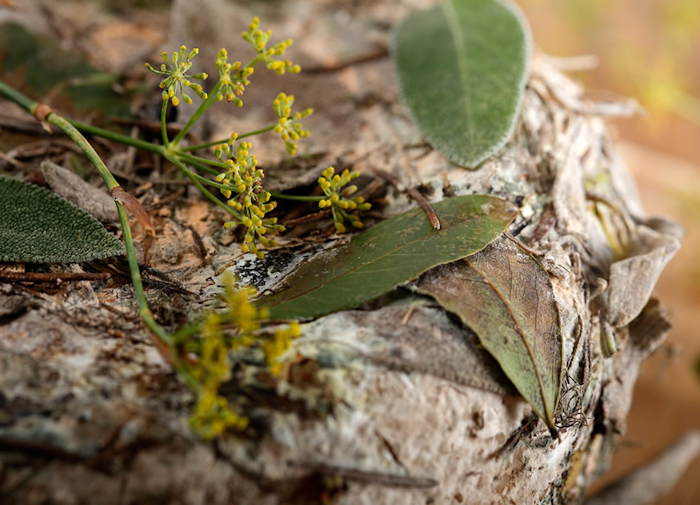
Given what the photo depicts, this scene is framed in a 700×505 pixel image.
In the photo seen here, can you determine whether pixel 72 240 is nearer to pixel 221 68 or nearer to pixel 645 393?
pixel 221 68

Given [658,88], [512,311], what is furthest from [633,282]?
[658,88]

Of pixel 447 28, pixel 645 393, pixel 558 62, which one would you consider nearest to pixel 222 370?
pixel 447 28

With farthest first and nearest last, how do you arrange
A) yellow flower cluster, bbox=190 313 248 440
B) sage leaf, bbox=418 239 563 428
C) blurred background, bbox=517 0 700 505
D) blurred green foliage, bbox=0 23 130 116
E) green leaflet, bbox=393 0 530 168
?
blurred background, bbox=517 0 700 505 → blurred green foliage, bbox=0 23 130 116 → green leaflet, bbox=393 0 530 168 → sage leaf, bbox=418 239 563 428 → yellow flower cluster, bbox=190 313 248 440

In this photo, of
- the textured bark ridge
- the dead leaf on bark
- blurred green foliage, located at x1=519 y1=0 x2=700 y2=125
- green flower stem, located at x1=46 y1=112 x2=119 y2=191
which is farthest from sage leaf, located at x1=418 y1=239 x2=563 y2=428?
blurred green foliage, located at x1=519 y1=0 x2=700 y2=125

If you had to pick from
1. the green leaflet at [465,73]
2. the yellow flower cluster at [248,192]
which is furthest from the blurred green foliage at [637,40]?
the yellow flower cluster at [248,192]

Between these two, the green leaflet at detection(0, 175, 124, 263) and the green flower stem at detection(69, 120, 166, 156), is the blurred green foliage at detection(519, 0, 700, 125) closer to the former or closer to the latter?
the green flower stem at detection(69, 120, 166, 156)

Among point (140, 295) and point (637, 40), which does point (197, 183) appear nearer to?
point (140, 295)

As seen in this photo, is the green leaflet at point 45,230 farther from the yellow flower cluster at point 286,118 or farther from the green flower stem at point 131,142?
the yellow flower cluster at point 286,118
